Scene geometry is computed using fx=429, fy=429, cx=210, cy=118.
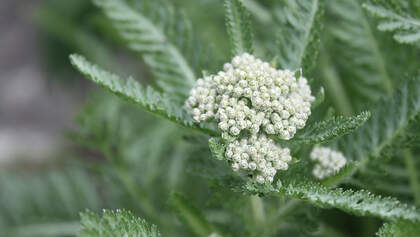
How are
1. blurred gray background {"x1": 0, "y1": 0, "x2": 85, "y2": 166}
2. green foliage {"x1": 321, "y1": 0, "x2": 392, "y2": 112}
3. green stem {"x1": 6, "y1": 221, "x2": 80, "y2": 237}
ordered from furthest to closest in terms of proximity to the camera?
blurred gray background {"x1": 0, "y1": 0, "x2": 85, "y2": 166} < green stem {"x1": 6, "y1": 221, "x2": 80, "y2": 237} < green foliage {"x1": 321, "y1": 0, "x2": 392, "y2": 112}

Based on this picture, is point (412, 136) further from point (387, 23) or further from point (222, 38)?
point (222, 38)

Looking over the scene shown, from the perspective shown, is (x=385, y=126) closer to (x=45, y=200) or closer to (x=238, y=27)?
(x=238, y=27)

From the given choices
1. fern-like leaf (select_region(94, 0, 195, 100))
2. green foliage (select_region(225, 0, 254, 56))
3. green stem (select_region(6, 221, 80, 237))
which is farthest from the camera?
green stem (select_region(6, 221, 80, 237))

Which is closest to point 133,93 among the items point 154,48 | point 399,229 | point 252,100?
point 252,100

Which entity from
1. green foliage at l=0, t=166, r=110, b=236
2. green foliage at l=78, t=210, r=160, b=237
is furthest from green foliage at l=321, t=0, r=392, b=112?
green foliage at l=0, t=166, r=110, b=236

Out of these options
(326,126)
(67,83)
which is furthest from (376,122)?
(67,83)

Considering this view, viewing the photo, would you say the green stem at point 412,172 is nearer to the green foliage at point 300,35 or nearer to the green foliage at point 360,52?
the green foliage at point 360,52

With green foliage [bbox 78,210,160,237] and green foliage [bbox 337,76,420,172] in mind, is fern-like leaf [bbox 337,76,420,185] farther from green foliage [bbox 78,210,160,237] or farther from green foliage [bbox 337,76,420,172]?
green foliage [bbox 78,210,160,237]

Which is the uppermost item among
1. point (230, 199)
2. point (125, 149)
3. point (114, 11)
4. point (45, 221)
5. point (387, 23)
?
point (114, 11)
